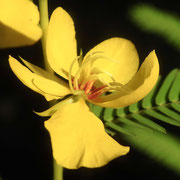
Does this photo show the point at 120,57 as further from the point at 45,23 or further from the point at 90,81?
the point at 45,23

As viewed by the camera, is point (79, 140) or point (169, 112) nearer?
point (79, 140)

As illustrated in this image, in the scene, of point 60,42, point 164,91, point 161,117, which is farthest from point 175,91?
point 60,42

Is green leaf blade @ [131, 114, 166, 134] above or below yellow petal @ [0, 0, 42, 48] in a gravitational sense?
below

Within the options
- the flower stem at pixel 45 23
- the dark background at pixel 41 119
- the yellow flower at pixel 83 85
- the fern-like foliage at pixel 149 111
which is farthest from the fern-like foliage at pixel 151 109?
the dark background at pixel 41 119

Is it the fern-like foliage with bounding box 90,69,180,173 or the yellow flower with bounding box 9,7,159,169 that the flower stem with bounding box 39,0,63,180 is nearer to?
the yellow flower with bounding box 9,7,159,169

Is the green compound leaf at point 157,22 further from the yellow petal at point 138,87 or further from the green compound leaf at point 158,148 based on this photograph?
the yellow petal at point 138,87

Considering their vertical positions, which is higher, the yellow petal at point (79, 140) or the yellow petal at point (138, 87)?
the yellow petal at point (138, 87)

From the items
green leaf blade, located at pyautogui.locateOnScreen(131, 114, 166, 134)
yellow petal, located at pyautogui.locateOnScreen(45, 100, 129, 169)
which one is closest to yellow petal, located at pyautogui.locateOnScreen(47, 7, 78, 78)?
yellow petal, located at pyautogui.locateOnScreen(45, 100, 129, 169)

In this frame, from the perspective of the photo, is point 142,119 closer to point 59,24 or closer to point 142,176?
point 59,24
